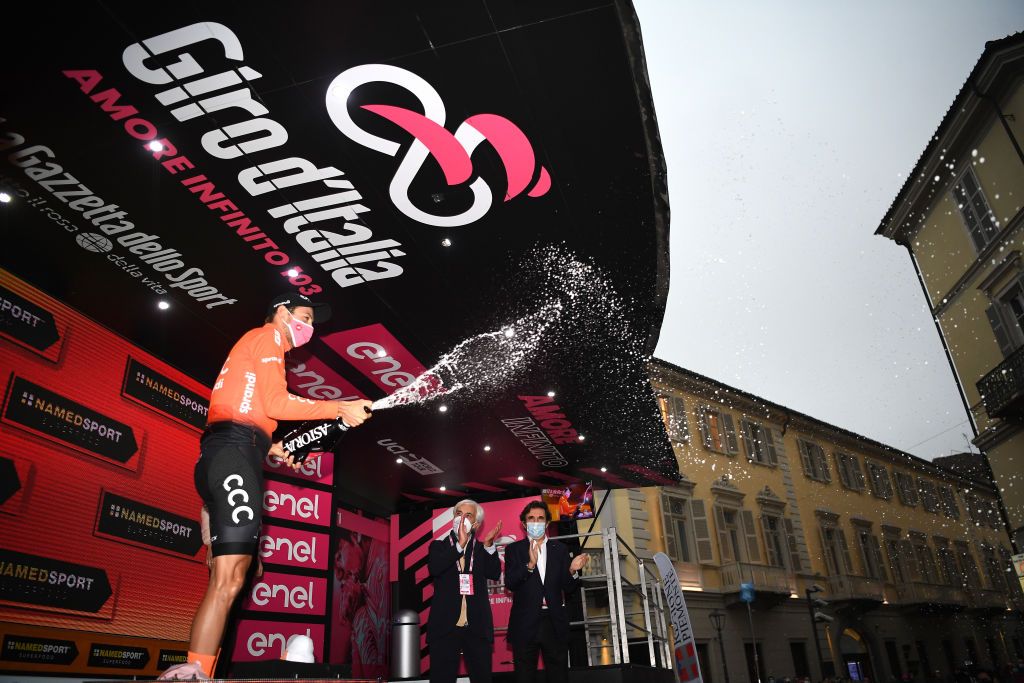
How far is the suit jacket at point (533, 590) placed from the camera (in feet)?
19.3

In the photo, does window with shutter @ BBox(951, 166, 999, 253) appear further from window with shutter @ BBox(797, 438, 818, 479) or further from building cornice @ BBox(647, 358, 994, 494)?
window with shutter @ BBox(797, 438, 818, 479)

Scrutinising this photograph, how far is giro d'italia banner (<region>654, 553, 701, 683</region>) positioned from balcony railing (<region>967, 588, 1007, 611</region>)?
4006cm

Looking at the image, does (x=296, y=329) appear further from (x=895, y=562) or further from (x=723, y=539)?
(x=895, y=562)

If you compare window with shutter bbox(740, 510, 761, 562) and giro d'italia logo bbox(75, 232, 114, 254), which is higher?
window with shutter bbox(740, 510, 761, 562)

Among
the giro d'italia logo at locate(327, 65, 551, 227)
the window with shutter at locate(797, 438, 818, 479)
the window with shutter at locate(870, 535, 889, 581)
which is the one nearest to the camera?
the giro d'italia logo at locate(327, 65, 551, 227)

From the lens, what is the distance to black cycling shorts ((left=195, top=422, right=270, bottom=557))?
3.19 m

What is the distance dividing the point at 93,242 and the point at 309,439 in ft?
10.0

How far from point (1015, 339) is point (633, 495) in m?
12.1

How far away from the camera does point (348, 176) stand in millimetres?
5000

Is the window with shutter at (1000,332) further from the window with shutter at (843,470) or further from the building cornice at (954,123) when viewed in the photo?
the window with shutter at (843,470)

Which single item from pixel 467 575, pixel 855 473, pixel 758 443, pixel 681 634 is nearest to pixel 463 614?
pixel 467 575

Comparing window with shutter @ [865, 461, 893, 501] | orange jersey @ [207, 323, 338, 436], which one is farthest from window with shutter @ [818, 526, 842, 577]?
orange jersey @ [207, 323, 338, 436]

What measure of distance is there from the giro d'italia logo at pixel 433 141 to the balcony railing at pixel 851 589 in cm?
3103

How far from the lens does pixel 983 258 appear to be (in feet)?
63.0
